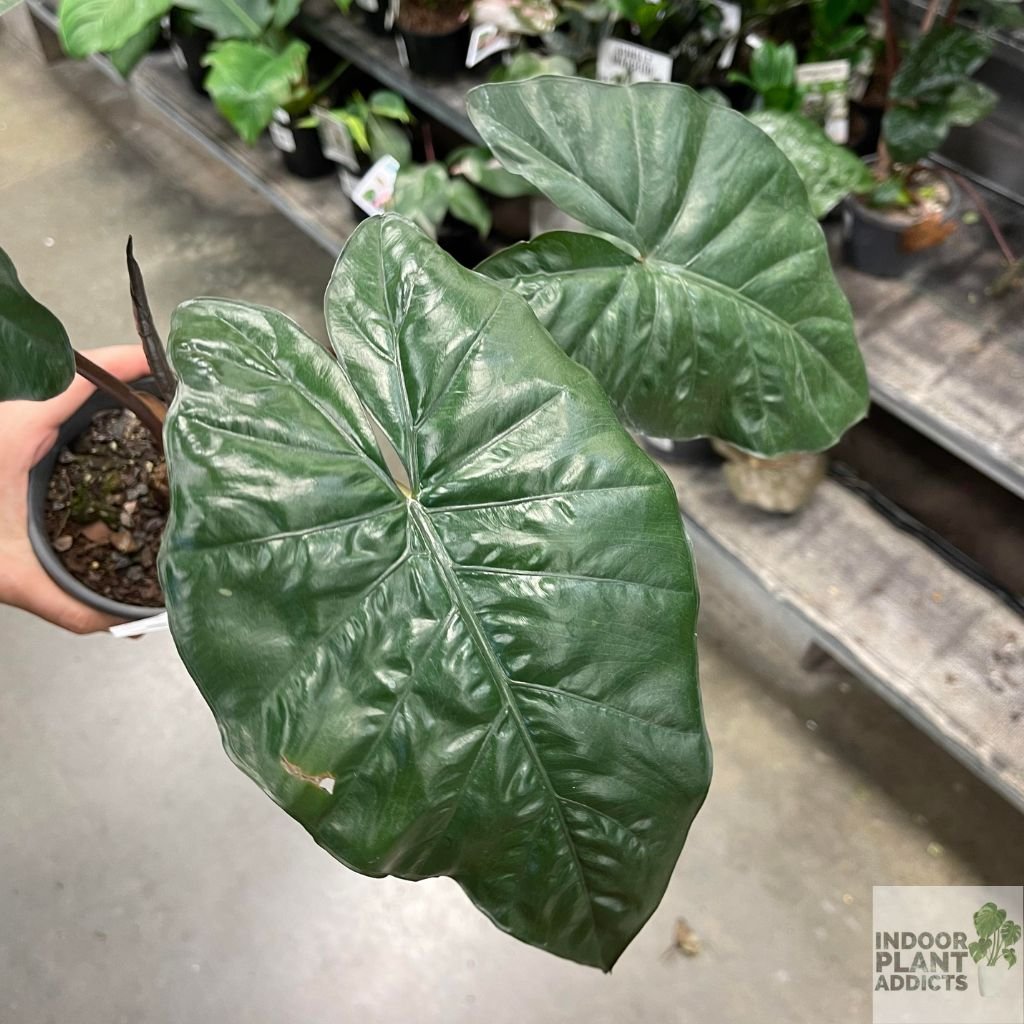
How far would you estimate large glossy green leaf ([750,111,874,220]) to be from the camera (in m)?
1.21

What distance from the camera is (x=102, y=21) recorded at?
5.31 ft

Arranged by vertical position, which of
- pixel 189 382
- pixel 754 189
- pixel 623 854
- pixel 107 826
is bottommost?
pixel 107 826

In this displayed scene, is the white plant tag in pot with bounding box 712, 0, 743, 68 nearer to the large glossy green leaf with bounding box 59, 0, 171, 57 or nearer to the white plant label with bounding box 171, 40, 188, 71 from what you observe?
→ the large glossy green leaf with bounding box 59, 0, 171, 57

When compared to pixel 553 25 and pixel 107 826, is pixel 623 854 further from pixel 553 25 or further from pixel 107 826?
pixel 553 25

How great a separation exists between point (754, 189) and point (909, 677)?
82 cm

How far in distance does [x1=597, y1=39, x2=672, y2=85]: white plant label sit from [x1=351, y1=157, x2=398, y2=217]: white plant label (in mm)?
418

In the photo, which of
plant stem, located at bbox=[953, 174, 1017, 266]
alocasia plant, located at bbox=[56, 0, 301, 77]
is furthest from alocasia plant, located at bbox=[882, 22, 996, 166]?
alocasia plant, located at bbox=[56, 0, 301, 77]

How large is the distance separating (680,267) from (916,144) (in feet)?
2.04

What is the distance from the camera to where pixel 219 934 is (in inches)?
56.3

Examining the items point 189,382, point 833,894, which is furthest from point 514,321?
point 833,894

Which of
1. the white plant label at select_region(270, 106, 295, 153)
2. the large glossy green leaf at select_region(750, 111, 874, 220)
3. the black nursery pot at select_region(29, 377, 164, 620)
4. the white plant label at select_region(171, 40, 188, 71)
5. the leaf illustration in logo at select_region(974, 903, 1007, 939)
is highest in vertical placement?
the large glossy green leaf at select_region(750, 111, 874, 220)

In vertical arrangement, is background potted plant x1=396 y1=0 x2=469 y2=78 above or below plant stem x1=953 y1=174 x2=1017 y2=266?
below

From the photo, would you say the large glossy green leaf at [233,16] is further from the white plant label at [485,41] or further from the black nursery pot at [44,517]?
Result: the black nursery pot at [44,517]

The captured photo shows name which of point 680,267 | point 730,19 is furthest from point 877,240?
point 680,267
